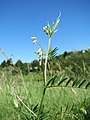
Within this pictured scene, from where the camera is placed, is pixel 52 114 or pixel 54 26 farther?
pixel 52 114

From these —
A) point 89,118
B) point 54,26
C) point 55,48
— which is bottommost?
point 89,118

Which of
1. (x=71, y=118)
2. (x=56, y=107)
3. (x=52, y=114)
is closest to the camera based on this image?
(x=71, y=118)

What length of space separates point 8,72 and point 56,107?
68.3 inches

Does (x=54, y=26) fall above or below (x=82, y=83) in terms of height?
above

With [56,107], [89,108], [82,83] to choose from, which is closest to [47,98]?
[56,107]

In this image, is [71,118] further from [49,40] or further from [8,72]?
[8,72]

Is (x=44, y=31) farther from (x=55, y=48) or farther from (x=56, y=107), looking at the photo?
(x=56, y=107)

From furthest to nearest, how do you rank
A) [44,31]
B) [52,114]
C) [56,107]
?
[56,107] → [52,114] → [44,31]

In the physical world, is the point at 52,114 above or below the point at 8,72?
below

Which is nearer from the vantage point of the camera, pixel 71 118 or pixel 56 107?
pixel 71 118

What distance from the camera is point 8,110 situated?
3.47m

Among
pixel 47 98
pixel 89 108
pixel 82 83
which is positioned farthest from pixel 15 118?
pixel 82 83

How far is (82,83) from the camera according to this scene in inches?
57.3

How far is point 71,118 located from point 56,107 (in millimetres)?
531
